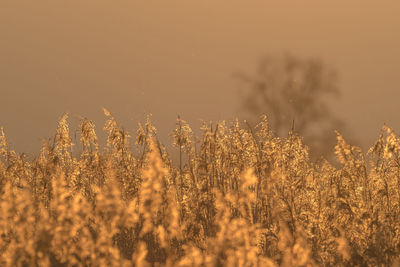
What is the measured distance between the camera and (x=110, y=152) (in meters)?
5.87

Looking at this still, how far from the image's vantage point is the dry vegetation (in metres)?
2.78

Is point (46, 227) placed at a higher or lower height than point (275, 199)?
lower

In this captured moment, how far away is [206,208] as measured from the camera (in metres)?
4.17

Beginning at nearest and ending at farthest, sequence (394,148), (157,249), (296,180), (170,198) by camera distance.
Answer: (170,198)
(394,148)
(157,249)
(296,180)

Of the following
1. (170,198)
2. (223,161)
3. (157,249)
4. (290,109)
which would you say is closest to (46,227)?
(170,198)

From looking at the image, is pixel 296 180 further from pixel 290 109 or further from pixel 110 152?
pixel 290 109

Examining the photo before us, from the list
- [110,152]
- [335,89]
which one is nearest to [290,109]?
[335,89]

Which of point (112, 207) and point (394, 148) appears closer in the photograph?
point (112, 207)

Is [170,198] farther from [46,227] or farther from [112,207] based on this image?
[46,227]

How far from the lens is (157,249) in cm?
428

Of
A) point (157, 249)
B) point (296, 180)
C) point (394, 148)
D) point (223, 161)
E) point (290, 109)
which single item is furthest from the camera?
point (290, 109)

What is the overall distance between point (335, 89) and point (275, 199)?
2267 cm

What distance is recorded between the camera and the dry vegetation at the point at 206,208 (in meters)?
2.78

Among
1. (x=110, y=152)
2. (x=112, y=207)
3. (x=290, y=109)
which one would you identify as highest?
(x=290, y=109)
